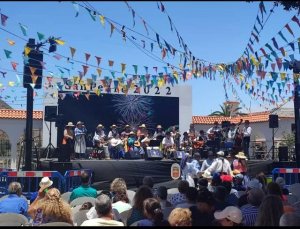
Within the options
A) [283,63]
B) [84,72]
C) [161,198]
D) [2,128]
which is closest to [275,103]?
[283,63]

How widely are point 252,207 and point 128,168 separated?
347 inches

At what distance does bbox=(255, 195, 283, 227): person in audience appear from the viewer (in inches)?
160

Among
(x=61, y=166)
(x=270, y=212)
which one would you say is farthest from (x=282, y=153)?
(x=270, y=212)

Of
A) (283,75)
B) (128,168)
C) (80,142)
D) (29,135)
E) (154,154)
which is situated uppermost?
(283,75)

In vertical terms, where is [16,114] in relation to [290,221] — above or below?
above

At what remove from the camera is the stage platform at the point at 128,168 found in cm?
1333

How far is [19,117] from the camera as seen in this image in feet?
79.3

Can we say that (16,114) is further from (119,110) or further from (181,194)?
(181,194)

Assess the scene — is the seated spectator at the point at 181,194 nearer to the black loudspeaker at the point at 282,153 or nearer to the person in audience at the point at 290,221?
the person in audience at the point at 290,221

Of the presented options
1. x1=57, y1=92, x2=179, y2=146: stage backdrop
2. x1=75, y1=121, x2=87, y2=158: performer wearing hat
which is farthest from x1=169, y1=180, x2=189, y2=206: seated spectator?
x1=57, y1=92, x2=179, y2=146: stage backdrop

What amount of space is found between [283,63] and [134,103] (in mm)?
10803

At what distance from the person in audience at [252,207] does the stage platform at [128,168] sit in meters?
8.23

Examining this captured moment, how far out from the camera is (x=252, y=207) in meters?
5.33

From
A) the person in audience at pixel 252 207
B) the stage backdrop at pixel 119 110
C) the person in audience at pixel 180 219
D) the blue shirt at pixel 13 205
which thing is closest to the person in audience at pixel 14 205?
the blue shirt at pixel 13 205
